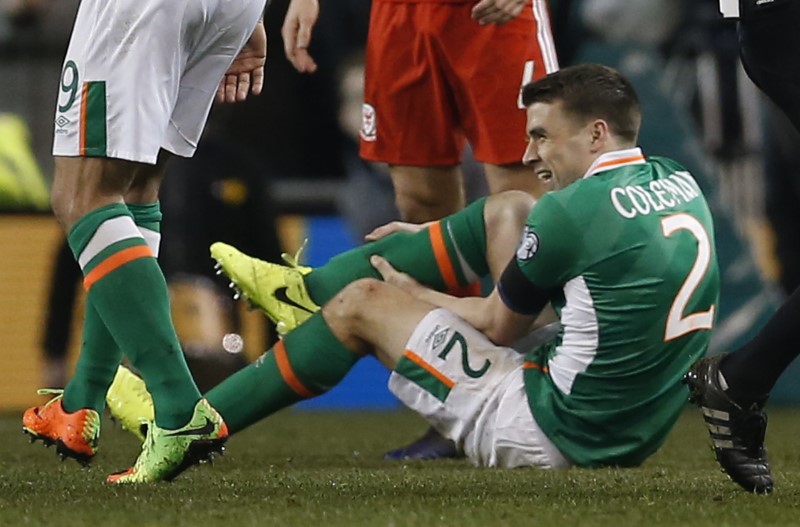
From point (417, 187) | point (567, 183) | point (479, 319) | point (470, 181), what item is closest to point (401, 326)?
point (479, 319)

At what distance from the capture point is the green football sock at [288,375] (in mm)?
3596

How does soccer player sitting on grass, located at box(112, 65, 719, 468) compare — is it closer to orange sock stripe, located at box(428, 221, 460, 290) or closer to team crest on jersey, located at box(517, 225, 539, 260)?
team crest on jersey, located at box(517, 225, 539, 260)

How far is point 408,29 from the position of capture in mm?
4109

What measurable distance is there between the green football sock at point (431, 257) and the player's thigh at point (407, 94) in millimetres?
326

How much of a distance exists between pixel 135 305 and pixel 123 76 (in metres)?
0.43

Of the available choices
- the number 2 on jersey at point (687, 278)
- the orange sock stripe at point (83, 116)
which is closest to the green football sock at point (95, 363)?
the orange sock stripe at point (83, 116)

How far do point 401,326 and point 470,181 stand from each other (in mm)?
2719

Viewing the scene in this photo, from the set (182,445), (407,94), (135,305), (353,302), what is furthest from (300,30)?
(182,445)

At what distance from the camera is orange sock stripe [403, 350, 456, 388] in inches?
138

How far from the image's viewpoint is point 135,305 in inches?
118

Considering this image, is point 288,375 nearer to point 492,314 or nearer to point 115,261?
point 492,314

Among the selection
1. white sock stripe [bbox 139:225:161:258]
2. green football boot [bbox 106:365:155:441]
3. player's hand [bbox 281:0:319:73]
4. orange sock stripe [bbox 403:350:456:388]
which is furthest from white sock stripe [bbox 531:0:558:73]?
green football boot [bbox 106:365:155:441]

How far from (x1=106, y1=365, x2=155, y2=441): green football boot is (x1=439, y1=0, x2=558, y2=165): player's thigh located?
1034mm

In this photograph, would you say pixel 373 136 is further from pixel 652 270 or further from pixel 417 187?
pixel 652 270
